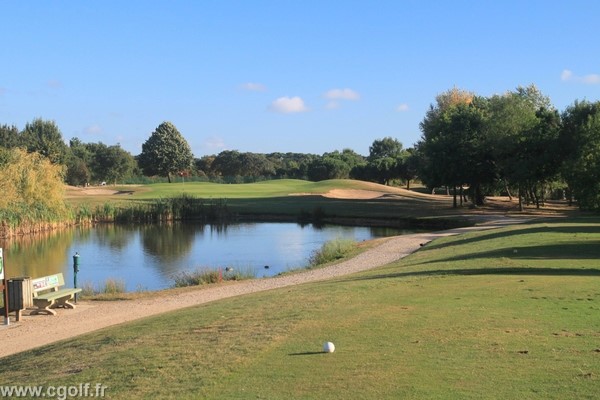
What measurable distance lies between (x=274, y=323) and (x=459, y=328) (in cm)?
311

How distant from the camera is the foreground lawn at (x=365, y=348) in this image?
22.8ft

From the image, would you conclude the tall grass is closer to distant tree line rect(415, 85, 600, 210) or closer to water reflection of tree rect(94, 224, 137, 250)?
water reflection of tree rect(94, 224, 137, 250)

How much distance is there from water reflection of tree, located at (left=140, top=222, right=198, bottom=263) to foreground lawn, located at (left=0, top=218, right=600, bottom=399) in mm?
22284

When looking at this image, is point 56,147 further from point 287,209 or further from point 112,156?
point 287,209

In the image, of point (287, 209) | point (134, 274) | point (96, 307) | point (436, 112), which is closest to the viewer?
point (96, 307)

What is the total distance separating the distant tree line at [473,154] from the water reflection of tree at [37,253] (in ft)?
33.6

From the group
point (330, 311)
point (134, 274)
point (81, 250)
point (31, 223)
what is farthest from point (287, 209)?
point (330, 311)

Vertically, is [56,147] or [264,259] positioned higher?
[56,147]

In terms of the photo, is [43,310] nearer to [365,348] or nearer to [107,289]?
[107,289]

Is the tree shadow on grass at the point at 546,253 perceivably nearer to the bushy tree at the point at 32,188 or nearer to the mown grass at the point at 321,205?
the mown grass at the point at 321,205

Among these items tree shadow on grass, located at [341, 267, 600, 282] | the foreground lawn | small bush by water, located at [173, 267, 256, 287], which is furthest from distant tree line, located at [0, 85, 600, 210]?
the foreground lawn

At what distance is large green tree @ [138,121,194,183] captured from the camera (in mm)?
129375

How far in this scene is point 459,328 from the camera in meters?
9.51

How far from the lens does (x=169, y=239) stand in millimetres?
46062
